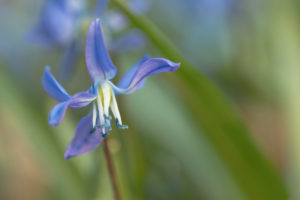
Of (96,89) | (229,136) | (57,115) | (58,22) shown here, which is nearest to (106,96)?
(96,89)

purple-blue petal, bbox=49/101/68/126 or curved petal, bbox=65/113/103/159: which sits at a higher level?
purple-blue petal, bbox=49/101/68/126

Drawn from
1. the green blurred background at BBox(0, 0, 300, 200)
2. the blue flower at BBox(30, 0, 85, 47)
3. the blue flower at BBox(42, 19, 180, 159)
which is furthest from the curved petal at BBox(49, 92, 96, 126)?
the blue flower at BBox(30, 0, 85, 47)

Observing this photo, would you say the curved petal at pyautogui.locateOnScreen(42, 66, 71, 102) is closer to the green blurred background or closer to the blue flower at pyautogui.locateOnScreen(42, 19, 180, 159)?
the blue flower at pyautogui.locateOnScreen(42, 19, 180, 159)

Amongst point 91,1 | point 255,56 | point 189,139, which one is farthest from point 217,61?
point 91,1

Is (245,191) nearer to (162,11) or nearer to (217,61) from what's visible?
(217,61)

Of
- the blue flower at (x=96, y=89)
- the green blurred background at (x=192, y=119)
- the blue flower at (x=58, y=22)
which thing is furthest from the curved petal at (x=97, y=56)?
the blue flower at (x=58, y=22)

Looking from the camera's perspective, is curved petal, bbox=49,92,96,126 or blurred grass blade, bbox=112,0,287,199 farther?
blurred grass blade, bbox=112,0,287,199

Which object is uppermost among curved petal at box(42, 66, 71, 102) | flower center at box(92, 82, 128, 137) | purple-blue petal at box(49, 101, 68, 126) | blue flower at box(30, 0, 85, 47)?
blue flower at box(30, 0, 85, 47)
